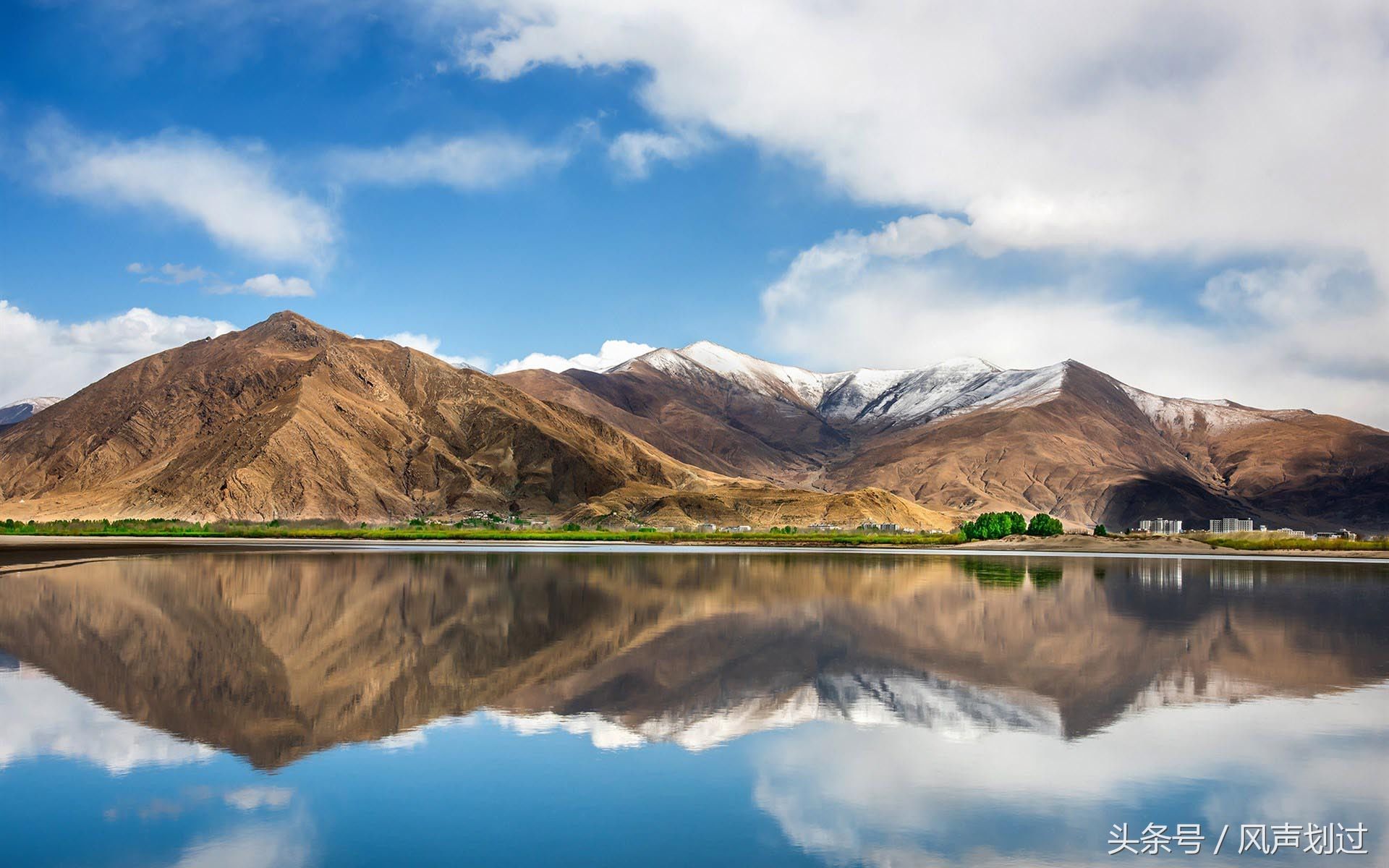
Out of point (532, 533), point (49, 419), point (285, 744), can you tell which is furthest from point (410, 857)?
point (49, 419)

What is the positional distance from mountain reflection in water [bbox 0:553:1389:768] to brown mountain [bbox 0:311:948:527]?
91599 mm

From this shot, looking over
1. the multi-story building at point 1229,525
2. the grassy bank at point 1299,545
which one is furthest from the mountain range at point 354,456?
the grassy bank at point 1299,545

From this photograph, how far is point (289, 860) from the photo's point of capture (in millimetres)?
10250

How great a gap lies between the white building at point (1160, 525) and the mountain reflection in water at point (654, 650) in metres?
108

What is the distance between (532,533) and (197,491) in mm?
50078

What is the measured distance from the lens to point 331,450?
5581 inches

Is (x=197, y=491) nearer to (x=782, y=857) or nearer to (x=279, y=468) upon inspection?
(x=279, y=468)

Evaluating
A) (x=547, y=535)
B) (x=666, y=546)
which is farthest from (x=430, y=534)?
(x=666, y=546)

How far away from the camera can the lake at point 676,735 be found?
10961mm

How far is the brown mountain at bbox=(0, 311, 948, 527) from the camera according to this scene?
135m

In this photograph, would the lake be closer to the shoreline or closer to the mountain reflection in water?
the mountain reflection in water

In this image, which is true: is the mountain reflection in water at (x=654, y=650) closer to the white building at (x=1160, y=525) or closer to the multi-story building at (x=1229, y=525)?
the multi-story building at (x=1229, y=525)

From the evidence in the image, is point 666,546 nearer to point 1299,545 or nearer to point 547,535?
point 547,535

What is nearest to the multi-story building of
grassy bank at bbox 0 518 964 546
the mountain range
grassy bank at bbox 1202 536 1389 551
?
grassy bank at bbox 1202 536 1389 551
